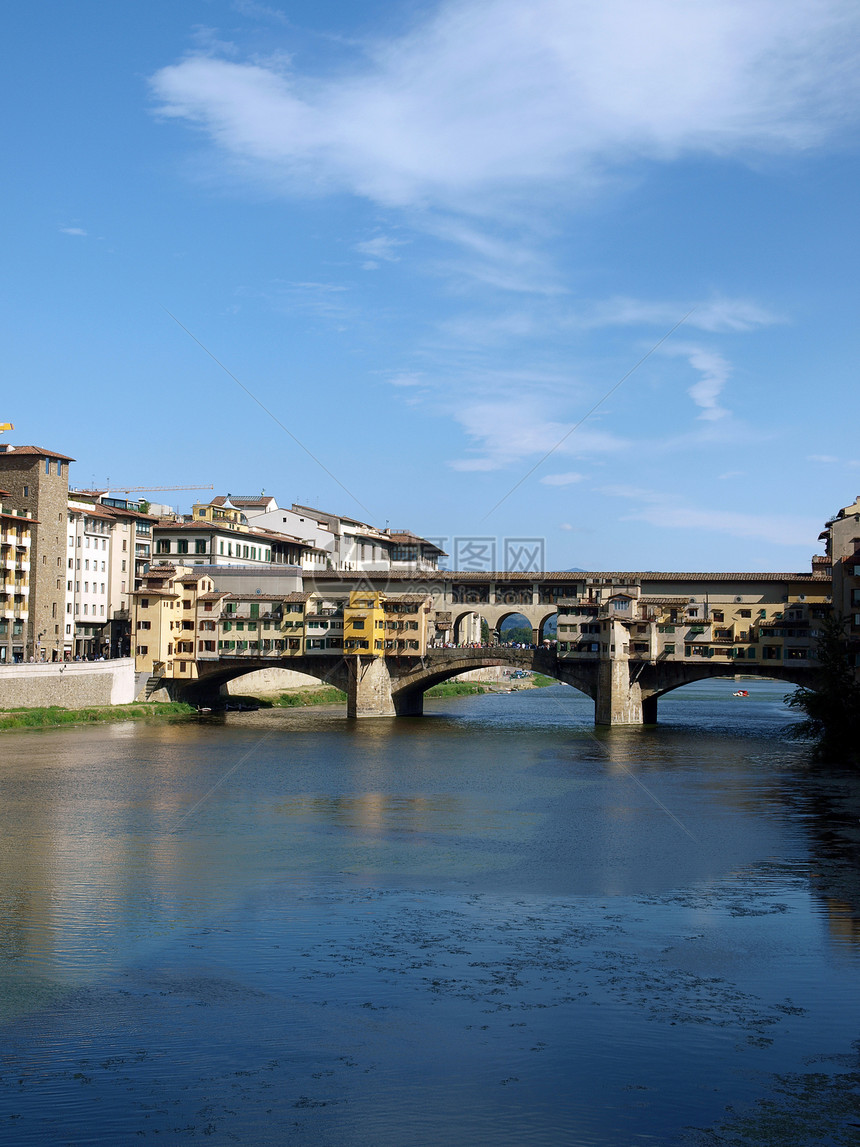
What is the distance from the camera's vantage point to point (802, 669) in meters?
67.1

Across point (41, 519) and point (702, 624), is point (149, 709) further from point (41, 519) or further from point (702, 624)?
point (702, 624)

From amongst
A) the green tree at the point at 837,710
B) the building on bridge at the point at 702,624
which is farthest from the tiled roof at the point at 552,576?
the green tree at the point at 837,710

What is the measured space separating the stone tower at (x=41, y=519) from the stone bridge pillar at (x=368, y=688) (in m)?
19.4

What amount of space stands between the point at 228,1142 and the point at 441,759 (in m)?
38.6

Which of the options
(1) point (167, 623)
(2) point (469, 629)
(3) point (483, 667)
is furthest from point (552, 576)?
(2) point (469, 629)

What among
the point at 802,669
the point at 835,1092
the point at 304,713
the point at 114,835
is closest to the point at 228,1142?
the point at 835,1092

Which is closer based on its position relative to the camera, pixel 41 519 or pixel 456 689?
pixel 41 519

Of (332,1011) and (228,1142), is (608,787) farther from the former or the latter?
(228,1142)

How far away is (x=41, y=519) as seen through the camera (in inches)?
2785

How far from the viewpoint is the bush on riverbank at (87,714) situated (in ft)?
191

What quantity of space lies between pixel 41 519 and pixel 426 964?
188ft

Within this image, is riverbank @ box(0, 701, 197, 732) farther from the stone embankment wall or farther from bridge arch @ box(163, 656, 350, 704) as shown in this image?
bridge arch @ box(163, 656, 350, 704)

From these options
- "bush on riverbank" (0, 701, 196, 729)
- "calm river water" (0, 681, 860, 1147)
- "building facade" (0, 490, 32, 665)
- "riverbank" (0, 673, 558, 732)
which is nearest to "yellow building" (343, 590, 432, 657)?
"riverbank" (0, 673, 558, 732)

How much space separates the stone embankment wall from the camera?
59406 mm
